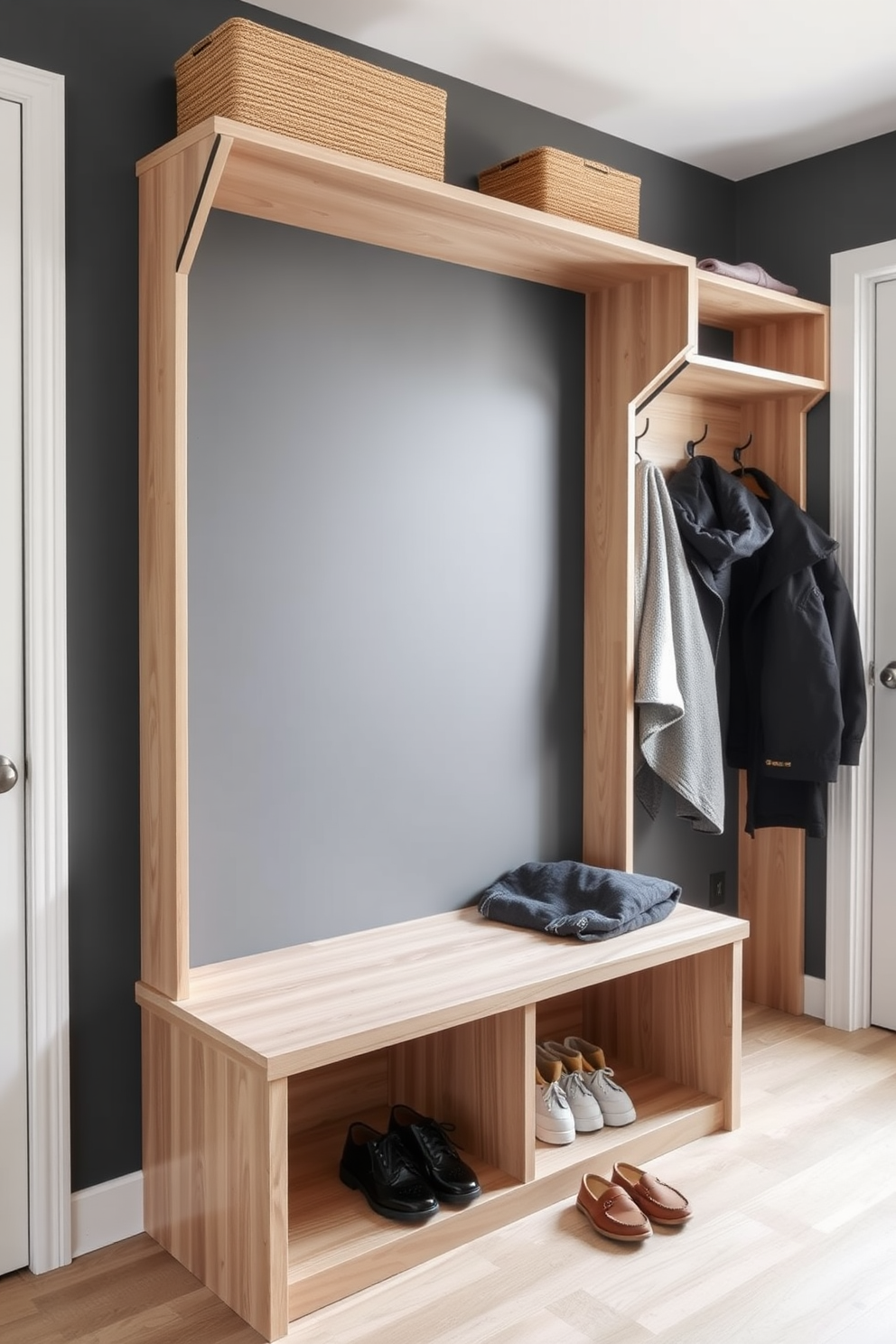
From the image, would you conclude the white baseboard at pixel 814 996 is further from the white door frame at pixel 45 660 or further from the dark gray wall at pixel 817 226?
the white door frame at pixel 45 660

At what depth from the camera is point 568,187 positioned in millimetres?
2578

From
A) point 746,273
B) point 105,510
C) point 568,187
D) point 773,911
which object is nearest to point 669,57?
point 568,187

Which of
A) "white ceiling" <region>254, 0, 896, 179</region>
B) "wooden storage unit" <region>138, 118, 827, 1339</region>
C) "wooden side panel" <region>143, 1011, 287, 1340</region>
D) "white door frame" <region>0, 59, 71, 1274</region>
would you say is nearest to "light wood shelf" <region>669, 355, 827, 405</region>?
"wooden storage unit" <region>138, 118, 827, 1339</region>

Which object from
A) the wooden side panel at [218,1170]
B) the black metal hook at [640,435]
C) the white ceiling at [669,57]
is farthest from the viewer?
the black metal hook at [640,435]

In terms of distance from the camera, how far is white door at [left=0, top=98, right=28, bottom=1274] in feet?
6.77

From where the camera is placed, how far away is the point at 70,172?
84.0 inches

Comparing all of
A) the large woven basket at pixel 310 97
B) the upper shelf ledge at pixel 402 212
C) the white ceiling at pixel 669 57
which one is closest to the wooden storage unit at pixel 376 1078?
the upper shelf ledge at pixel 402 212

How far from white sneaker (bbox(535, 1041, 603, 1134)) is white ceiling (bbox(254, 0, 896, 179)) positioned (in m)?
2.26

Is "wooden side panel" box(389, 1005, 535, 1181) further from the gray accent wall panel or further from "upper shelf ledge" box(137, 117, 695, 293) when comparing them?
"upper shelf ledge" box(137, 117, 695, 293)

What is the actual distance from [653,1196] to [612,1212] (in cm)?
11

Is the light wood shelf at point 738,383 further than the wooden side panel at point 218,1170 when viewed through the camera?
Yes

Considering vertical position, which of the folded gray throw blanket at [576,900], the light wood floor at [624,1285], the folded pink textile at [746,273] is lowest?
the light wood floor at [624,1285]

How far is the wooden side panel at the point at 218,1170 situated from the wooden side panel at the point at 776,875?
1.99 metres

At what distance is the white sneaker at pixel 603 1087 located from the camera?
8.52 feet
